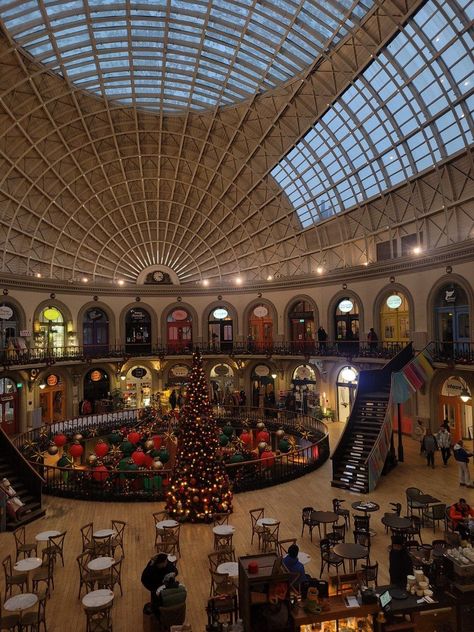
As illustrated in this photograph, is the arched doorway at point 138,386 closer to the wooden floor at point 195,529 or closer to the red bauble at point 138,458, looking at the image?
the red bauble at point 138,458

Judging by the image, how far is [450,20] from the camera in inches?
649

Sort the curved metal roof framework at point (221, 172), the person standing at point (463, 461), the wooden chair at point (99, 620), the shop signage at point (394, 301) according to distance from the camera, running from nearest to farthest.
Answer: the wooden chair at point (99, 620), the person standing at point (463, 461), the curved metal roof framework at point (221, 172), the shop signage at point (394, 301)

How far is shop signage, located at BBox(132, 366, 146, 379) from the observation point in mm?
34344

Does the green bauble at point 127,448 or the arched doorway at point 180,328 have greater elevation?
the arched doorway at point 180,328

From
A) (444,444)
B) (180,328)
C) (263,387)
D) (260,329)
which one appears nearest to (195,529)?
(444,444)

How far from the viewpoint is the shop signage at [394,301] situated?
2450 cm

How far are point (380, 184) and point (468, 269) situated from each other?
299 inches

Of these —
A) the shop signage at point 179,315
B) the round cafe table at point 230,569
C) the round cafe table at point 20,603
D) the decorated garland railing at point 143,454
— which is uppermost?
the shop signage at point 179,315

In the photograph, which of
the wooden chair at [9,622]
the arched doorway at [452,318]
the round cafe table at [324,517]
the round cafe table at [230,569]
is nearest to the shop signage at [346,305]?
the arched doorway at [452,318]

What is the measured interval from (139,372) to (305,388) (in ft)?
43.0

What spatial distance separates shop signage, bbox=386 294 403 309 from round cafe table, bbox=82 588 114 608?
20.8m

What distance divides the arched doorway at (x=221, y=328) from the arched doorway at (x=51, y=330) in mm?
11119

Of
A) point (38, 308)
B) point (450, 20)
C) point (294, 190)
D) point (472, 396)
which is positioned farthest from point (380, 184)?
point (38, 308)

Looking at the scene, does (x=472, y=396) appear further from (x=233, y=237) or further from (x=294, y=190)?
(x=233, y=237)
